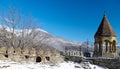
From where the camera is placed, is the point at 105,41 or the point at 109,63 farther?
the point at 105,41

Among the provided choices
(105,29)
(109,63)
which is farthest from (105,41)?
(109,63)

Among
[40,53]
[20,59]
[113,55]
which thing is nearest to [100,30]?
[113,55]

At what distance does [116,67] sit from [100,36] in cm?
574

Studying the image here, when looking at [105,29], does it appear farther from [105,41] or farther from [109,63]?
[109,63]

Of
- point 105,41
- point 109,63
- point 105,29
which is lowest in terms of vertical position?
point 109,63

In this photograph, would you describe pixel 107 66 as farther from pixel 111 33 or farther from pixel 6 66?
pixel 6 66

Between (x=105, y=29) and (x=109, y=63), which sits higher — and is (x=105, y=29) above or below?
above

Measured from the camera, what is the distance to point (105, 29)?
31.1 m

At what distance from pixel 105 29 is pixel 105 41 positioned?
1481 millimetres

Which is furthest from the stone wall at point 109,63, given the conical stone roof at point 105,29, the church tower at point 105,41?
the conical stone roof at point 105,29

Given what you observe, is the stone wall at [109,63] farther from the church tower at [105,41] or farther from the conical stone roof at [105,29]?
the conical stone roof at [105,29]

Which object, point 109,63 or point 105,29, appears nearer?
point 109,63

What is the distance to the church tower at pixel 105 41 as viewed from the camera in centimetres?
3042

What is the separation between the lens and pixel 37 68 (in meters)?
14.0
